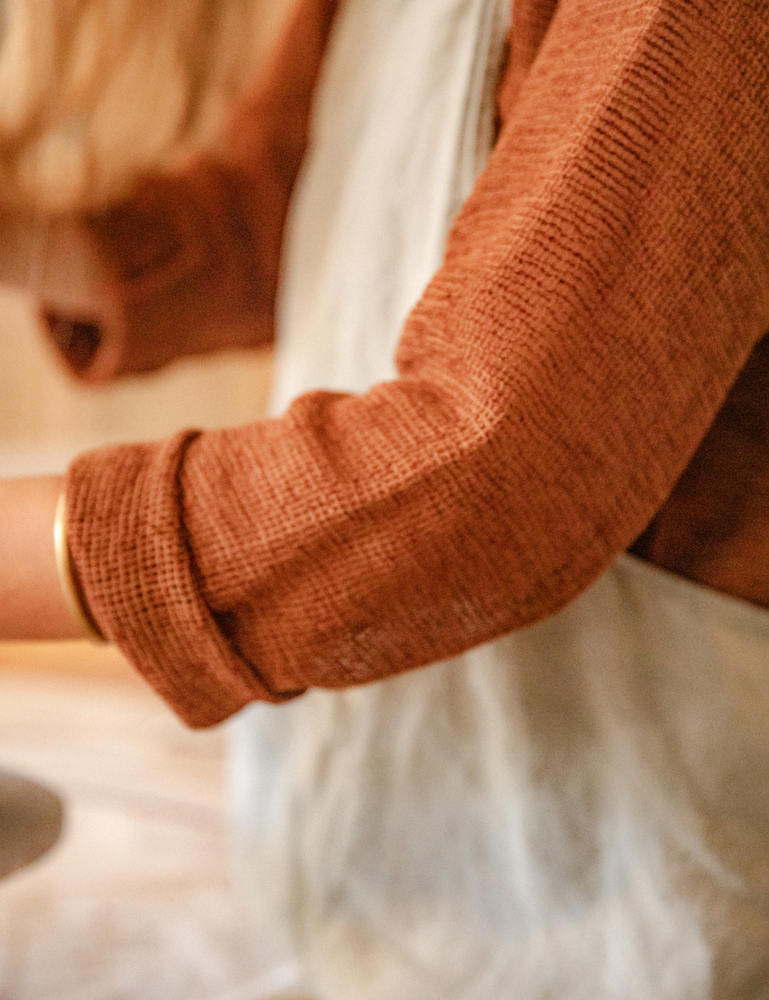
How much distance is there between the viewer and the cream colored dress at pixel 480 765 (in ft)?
1.17

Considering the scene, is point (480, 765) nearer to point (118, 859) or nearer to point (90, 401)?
point (118, 859)

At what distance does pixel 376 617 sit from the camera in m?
0.27

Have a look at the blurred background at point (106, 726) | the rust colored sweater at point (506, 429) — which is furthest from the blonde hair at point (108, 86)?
the rust colored sweater at point (506, 429)

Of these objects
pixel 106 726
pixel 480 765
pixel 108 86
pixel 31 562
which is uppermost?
pixel 108 86

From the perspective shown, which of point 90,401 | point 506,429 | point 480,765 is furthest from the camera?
point 90,401

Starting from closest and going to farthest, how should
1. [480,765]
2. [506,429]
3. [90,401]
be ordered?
[506,429], [480,765], [90,401]

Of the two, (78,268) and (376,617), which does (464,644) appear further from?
(78,268)

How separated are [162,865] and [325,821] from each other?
133 mm

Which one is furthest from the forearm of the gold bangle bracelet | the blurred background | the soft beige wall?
the soft beige wall

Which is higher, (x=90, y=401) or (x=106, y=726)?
(x=90, y=401)

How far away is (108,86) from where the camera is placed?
449 mm

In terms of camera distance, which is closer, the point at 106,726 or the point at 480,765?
the point at 480,765

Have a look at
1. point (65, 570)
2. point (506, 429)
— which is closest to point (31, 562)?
point (65, 570)

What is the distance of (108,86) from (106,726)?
480 millimetres
